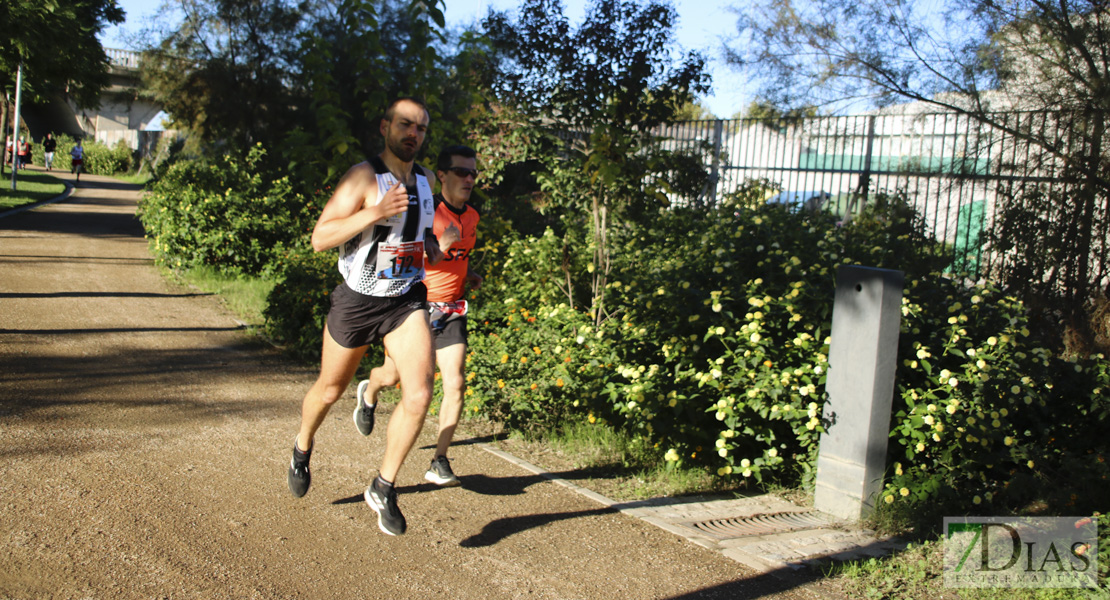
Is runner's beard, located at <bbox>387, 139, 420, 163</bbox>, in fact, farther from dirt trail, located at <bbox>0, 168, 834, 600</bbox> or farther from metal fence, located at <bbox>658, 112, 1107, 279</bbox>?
metal fence, located at <bbox>658, 112, 1107, 279</bbox>

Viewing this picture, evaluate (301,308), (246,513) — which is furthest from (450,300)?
(301,308)

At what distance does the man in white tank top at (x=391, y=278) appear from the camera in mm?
3859

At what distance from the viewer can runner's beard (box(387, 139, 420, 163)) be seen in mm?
3949

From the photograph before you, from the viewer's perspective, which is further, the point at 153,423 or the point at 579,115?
the point at 579,115

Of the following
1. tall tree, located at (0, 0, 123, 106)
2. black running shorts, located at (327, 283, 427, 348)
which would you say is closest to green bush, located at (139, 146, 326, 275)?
tall tree, located at (0, 0, 123, 106)

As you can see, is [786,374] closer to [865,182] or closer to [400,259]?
[400,259]

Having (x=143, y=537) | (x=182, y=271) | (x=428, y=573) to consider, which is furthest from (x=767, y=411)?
(x=182, y=271)

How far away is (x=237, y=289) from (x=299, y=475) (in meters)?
7.24

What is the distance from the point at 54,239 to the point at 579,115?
1142 cm

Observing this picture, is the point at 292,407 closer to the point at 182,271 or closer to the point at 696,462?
the point at 696,462

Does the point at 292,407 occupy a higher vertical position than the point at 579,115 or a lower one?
lower

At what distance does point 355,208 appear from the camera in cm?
384

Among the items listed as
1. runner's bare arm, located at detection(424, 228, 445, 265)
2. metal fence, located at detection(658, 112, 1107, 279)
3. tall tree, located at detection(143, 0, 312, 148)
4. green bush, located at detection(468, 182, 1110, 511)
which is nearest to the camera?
runner's bare arm, located at detection(424, 228, 445, 265)

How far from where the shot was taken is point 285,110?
17.4 meters
